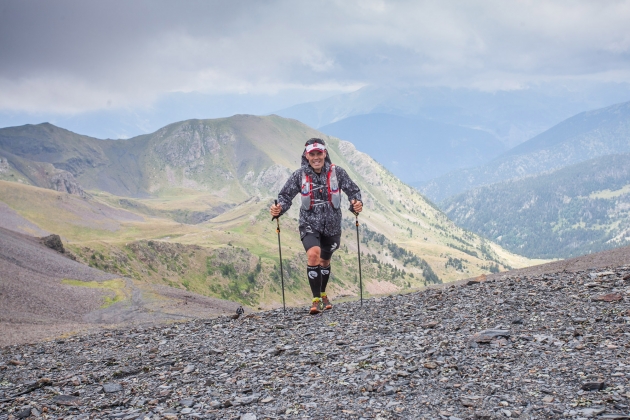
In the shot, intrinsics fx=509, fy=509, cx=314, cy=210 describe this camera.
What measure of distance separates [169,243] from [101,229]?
35042mm

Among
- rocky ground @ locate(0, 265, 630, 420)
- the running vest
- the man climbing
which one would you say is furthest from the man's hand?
rocky ground @ locate(0, 265, 630, 420)

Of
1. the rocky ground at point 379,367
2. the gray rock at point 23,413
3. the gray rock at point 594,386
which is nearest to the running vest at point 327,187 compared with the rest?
the rocky ground at point 379,367

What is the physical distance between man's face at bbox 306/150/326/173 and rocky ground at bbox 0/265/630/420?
442 cm

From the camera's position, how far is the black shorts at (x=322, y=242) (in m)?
14.9

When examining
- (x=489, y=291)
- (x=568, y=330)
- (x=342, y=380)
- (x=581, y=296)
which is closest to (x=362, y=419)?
(x=342, y=380)

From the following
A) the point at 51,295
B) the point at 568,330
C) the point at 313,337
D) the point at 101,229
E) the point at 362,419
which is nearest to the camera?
the point at 362,419

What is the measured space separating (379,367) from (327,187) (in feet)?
22.4

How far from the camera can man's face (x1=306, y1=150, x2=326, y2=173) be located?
14.8m

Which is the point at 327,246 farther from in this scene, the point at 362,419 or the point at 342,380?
the point at 362,419

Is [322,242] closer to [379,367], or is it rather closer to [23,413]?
[379,367]

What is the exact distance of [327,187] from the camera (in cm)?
1497

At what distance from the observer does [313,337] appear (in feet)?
40.2

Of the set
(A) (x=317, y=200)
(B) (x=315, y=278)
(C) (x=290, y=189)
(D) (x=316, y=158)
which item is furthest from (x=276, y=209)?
(B) (x=315, y=278)

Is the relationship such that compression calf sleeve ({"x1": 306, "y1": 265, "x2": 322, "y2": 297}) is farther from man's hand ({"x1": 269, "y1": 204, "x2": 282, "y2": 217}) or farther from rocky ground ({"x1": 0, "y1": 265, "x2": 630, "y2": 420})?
man's hand ({"x1": 269, "y1": 204, "x2": 282, "y2": 217})
